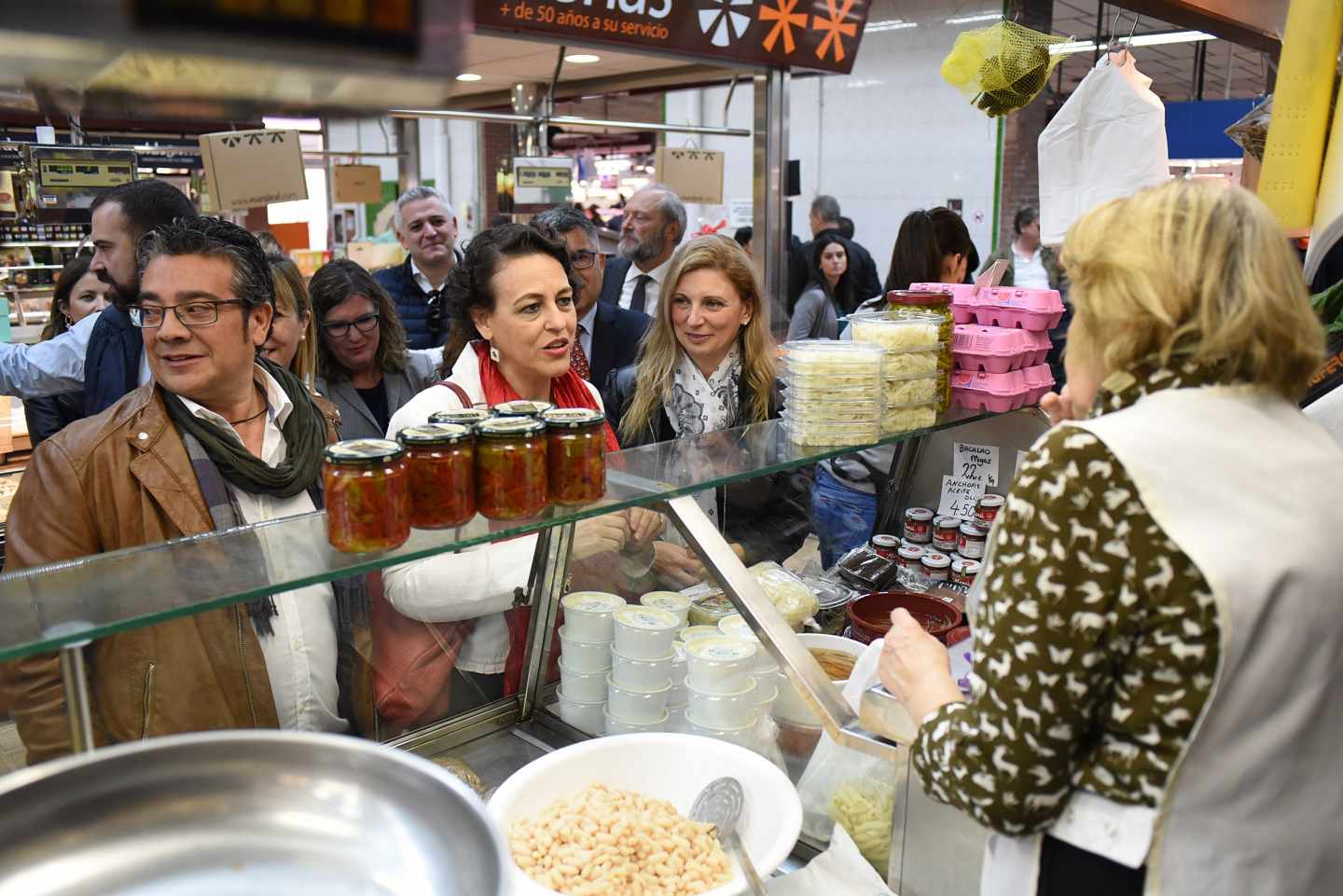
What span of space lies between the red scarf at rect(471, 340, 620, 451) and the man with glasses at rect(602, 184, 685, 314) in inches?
104

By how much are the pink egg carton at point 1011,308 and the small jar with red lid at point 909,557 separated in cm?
61

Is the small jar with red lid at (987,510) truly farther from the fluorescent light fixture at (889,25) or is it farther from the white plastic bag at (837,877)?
the fluorescent light fixture at (889,25)

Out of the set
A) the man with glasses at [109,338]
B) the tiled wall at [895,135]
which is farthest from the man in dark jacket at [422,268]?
the tiled wall at [895,135]

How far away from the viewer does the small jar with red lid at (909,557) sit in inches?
Result: 106

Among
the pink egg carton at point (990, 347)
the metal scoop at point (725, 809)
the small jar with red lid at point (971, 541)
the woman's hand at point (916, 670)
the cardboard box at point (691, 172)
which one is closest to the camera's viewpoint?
the woman's hand at point (916, 670)

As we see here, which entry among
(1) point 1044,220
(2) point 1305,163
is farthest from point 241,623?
(2) point 1305,163

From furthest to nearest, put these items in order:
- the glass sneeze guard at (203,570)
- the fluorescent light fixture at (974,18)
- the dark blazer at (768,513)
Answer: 1. the fluorescent light fixture at (974,18)
2. the dark blazer at (768,513)
3. the glass sneeze guard at (203,570)

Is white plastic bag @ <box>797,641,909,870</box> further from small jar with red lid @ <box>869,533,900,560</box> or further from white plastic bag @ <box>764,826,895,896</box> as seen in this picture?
small jar with red lid @ <box>869,533,900,560</box>

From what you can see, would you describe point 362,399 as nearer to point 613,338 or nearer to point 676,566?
point 613,338

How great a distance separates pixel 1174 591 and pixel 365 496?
3.40 feet

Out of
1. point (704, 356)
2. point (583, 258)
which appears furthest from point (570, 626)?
point (583, 258)

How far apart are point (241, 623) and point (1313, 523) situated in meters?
1.54

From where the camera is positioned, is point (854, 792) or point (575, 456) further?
point (854, 792)

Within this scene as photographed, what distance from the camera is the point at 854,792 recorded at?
180cm
